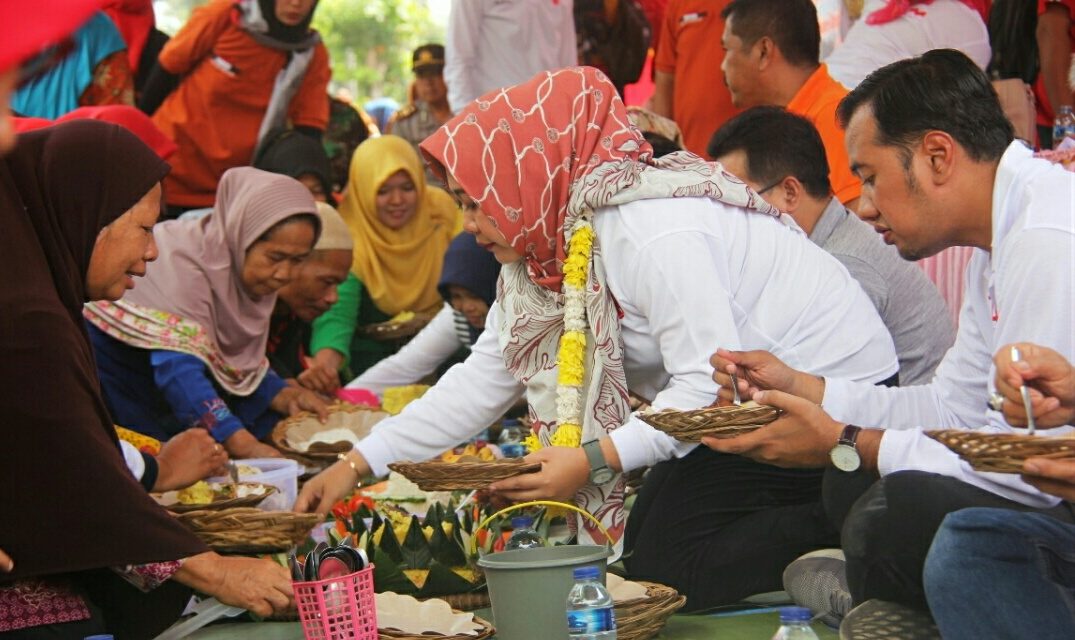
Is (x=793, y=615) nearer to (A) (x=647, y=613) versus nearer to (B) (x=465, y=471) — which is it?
(A) (x=647, y=613)

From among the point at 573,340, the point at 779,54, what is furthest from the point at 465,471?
the point at 779,54

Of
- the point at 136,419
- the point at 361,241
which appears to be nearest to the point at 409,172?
the point at 361,241

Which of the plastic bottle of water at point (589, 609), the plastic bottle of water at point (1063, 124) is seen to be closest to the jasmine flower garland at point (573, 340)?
the plastic bottle of water at point (589, 609)

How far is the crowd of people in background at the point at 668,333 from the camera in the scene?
89.7 inches

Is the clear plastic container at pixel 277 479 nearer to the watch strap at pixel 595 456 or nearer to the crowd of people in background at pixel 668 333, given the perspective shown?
the crowd of people in background at pixel 668 333

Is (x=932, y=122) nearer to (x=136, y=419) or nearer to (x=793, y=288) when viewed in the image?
(x=793, y=288)

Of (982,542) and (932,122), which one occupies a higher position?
(932,122)

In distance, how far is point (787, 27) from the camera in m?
4.95

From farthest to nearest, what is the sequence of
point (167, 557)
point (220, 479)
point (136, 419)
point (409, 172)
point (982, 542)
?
1. point (409, 172)
2. point (136, 419)
3. point (220, 479)
4. point (167, 557)
5. point (982, 542)

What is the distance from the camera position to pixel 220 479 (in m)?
3.64

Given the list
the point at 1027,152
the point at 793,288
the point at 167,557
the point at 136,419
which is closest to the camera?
the point at 1027,152

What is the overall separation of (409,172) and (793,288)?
12.8ft

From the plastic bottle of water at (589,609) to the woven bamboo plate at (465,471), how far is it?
42cm

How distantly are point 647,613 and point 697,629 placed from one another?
312mm
